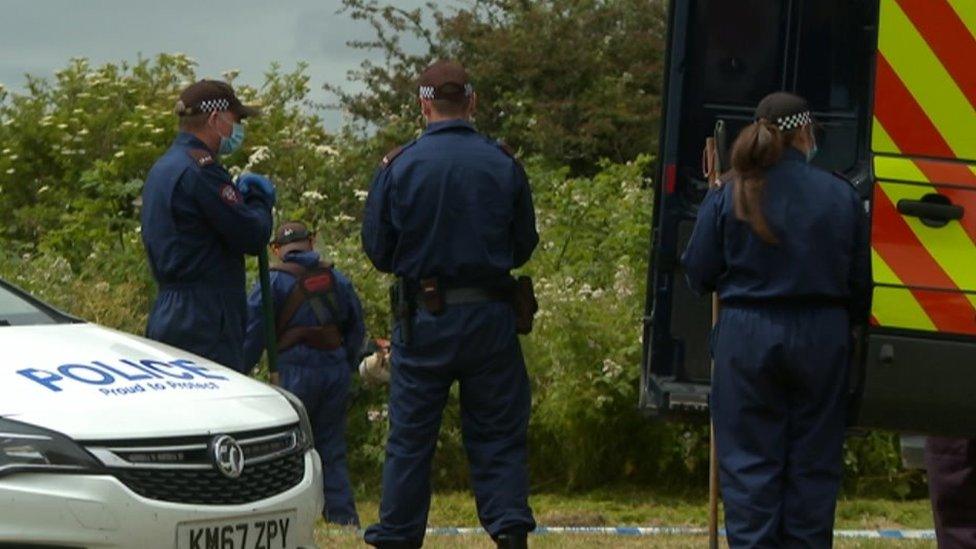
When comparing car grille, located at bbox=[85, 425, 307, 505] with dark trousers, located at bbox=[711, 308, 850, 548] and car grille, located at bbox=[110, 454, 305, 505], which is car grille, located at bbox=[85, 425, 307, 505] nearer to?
car grille, located at bbox=[110, 454, 305, 505]

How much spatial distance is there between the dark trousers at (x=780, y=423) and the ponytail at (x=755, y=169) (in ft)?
1.00

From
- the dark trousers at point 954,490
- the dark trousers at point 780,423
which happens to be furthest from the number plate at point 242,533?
the dark trousers at point 954,490

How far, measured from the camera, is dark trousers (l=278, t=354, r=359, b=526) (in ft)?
35.8

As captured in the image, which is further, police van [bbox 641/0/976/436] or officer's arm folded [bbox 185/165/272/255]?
officer's arm folded [bbox 185/165/272/255]

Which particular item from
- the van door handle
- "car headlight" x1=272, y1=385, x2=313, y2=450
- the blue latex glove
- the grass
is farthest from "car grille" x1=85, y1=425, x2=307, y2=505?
the grass

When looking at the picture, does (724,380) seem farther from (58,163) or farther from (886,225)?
(58,163)

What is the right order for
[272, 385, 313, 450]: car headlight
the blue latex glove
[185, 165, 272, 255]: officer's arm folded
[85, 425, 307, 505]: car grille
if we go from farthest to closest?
the blue latex glove
[185, 165, 272, 255]: officer's arm folded
[272, 385, 313, 450]: car headlight
[85, 425, 307, 505]: car grille

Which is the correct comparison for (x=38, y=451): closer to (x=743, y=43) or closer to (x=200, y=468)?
(x=200, y=468)

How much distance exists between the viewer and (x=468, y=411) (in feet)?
25.9

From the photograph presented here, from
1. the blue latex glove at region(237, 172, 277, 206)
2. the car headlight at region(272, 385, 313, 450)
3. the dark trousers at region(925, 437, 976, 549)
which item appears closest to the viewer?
the car headlight at region(272, 385, 313, 450)

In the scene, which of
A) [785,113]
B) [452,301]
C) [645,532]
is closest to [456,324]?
[452,301]

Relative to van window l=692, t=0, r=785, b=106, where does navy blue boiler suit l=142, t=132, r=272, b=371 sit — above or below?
below

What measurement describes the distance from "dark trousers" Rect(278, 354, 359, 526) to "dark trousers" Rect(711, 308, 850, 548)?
13.3 ft

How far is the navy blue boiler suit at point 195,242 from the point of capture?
27.0ft
